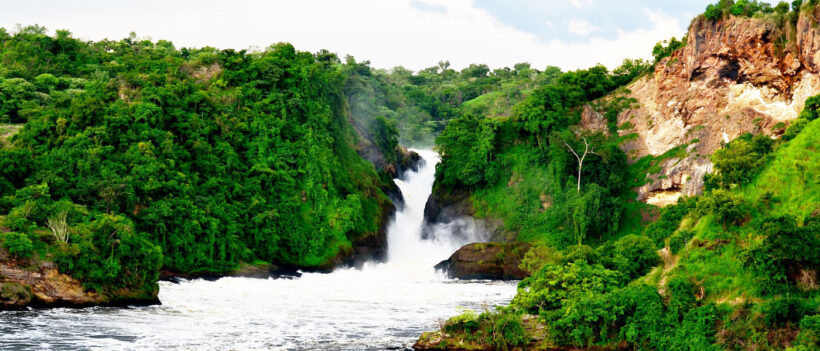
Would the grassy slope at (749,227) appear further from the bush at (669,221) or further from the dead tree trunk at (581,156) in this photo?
the dead tree trunk at (581,156)

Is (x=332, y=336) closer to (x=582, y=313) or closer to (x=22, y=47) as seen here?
(x=582, y=313)

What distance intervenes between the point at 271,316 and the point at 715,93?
1570 inches

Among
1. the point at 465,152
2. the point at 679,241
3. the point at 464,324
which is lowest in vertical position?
the point at 464,324

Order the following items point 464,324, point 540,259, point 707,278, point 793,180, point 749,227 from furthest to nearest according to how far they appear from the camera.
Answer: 1. point 540,259
2. point 793,180
3. point 749,227
4. point 464,324
5. point 707,278

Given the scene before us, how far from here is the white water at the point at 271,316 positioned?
23.4 meters

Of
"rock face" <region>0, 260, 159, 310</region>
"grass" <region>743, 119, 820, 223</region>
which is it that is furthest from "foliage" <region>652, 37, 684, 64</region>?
"rock face" <region>0, 260, 159, 310</region>

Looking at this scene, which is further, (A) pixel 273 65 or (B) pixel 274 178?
(A) pixel 273 65

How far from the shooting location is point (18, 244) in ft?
93.1

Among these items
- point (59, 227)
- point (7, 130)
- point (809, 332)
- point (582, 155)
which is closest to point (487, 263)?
point (582, 155)

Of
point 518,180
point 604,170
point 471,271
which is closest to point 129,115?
point 471,271

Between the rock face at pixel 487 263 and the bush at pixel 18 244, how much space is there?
1056 inches

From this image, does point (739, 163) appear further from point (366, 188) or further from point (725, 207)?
point (366, 188)

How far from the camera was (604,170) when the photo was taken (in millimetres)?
55562

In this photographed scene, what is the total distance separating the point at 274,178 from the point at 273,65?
36.9ft
